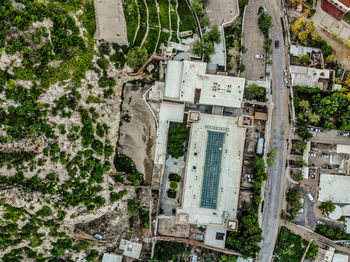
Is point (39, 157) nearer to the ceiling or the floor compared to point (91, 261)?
nearer to the ceiling

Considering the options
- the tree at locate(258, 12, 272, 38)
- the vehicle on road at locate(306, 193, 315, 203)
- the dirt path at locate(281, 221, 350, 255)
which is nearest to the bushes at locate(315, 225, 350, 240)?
the dirt path at locate(281, 221, 350, 255)

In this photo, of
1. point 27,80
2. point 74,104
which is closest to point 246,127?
point 74,104

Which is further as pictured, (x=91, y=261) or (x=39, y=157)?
(x=91, y=261)

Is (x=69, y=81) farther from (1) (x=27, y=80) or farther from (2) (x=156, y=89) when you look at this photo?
(2) (x=156, y=89)

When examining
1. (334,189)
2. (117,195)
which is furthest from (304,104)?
(117,195)

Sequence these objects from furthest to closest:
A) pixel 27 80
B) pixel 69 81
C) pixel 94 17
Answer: pixel 94 17 < pixel 69 81 < pixel 27 80

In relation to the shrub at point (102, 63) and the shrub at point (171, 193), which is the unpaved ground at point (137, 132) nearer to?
the shrub at point (171, 193)
